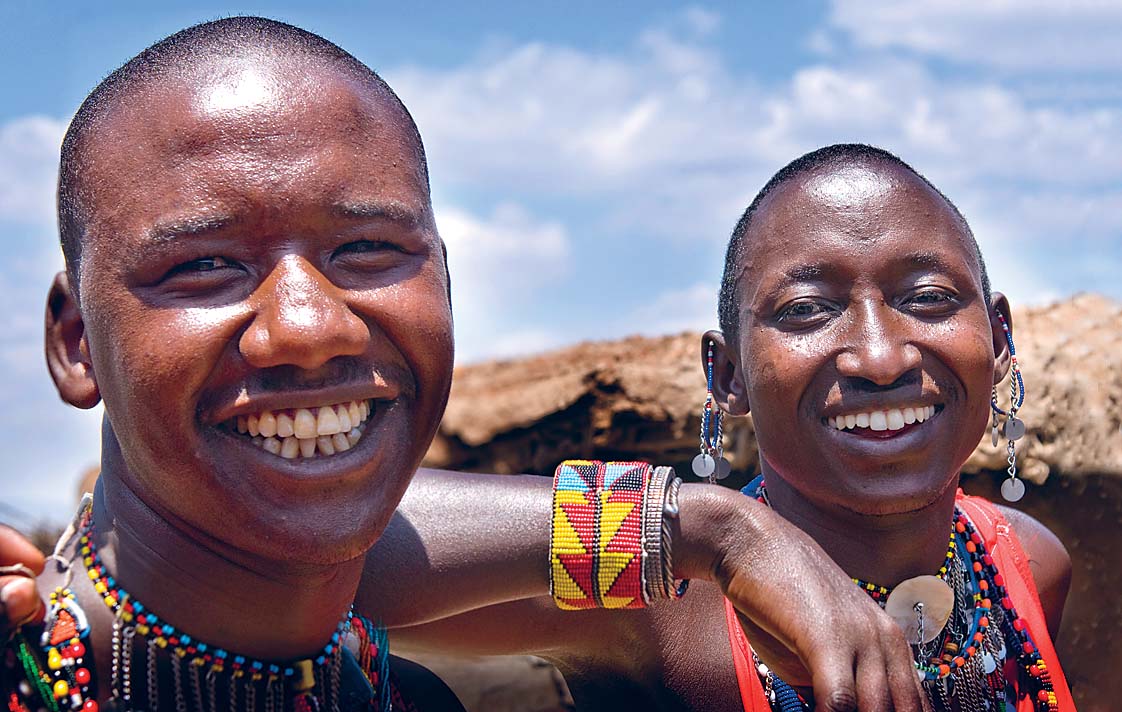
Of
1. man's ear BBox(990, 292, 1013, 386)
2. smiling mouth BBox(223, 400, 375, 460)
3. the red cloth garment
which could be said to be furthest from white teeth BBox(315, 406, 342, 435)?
man's ear BBox(990, 292, 1013, 386)

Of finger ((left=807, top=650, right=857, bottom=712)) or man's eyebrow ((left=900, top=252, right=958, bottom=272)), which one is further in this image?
man's eyebrow ((left=900, top=252, right=958, bottom=272))

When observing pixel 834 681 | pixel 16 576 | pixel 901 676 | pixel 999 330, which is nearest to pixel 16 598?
pixel 16 576

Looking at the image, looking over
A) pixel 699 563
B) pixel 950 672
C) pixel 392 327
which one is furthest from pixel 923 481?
pixel 392 327

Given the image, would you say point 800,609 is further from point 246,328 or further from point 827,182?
point 827,182

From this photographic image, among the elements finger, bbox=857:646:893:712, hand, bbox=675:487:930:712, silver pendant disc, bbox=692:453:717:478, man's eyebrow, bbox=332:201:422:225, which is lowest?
finger, bbox=857:646:893:712

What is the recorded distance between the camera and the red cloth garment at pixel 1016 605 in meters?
3.04

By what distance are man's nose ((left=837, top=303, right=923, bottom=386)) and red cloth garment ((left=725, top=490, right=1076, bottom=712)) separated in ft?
2.29

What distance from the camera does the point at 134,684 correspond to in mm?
2070

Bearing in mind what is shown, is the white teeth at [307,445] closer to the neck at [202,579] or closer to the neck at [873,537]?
the neck at [202,579]

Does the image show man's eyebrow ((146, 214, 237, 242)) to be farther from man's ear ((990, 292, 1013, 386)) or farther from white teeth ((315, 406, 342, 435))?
man's ear ((990, 292, 1013, 386))

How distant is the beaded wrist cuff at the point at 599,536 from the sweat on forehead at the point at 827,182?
101 centimetres

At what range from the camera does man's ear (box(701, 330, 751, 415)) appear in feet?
11.1

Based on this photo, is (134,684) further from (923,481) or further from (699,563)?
(923,481)

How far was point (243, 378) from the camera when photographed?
1934 millimetres
